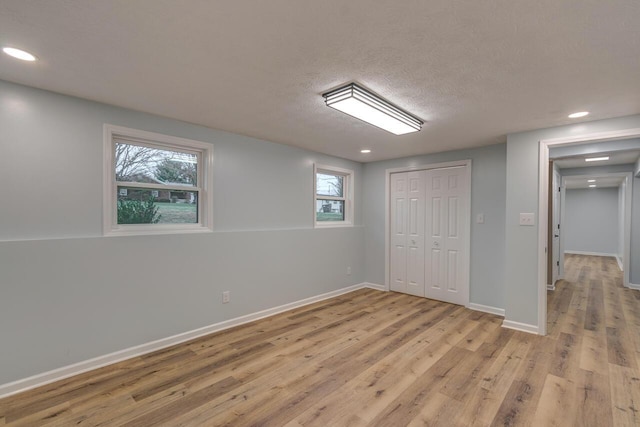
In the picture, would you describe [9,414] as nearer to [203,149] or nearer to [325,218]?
[203,149]

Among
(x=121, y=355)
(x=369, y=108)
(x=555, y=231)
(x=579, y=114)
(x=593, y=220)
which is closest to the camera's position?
(x=369, y=108)

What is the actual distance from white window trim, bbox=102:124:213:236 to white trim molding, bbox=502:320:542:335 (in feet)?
12.1

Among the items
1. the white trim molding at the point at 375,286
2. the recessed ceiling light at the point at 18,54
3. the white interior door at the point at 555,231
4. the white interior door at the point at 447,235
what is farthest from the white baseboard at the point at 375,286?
the recessed ceiling light at the point at 18,54

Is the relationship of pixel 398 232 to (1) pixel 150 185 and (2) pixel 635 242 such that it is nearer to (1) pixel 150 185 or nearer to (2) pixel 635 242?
(1) pixel 150 185

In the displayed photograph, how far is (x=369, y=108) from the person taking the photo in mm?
2463

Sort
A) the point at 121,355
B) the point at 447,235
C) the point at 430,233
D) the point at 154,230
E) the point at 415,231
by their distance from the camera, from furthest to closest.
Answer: the point at 415,231, the point at 430,233, the point at 447,235, the point at 154,230, the point at 121,355

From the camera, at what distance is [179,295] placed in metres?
3.03

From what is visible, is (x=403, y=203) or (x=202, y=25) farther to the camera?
(x=403, y=203)

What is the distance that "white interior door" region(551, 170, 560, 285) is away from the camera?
527 cm

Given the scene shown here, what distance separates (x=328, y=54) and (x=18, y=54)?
193cm

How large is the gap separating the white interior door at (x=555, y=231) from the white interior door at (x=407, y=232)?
251 centimetres

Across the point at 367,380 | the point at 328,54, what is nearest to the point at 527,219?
the point at 367,380

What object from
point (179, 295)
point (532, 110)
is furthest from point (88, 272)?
point (532, 110)

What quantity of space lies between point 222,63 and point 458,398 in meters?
2.90
